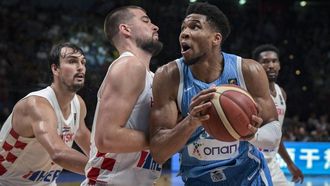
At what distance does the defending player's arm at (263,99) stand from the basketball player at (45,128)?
48.6 inches

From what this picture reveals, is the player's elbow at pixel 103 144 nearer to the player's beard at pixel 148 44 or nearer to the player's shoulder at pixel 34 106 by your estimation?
the player's beard at pixel 148 44

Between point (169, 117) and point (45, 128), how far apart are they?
1.12 meters

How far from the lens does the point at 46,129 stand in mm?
3910

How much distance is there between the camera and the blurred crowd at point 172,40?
39.4ft

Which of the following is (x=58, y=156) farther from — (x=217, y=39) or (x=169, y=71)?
(x=217, y=39)

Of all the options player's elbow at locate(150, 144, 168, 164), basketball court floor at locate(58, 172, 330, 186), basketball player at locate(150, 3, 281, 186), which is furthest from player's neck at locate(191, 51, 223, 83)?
basketball court floor at locate(58, 172, 330, 186)

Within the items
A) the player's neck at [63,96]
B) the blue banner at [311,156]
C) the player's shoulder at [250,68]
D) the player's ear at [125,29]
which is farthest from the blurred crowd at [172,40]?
the player's shoulder at [250,68]

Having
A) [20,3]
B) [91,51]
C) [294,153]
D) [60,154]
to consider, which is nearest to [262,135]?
[60,154]

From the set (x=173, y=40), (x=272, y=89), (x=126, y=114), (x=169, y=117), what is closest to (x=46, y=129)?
(x=126, y=114)

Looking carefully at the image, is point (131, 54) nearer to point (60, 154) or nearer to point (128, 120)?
point (128, 120)

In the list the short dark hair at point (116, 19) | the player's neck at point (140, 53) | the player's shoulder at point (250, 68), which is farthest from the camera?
the short dark hair at point (116, 19)

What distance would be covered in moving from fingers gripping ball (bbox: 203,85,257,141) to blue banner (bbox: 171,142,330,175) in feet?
26.8

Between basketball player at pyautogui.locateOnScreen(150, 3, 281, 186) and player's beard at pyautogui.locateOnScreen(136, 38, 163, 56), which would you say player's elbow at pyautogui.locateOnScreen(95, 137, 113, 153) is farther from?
player's beard at pyautogui.locateOnScreen(136, 38, 163, 56)

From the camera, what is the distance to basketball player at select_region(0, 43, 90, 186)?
400 cm
